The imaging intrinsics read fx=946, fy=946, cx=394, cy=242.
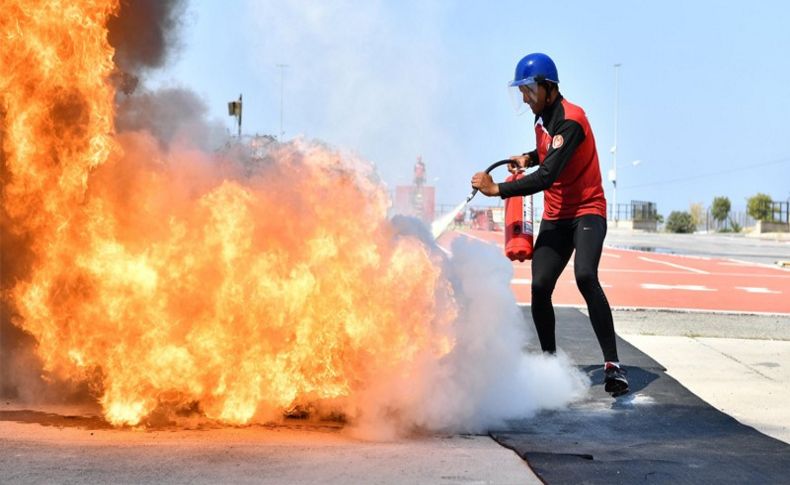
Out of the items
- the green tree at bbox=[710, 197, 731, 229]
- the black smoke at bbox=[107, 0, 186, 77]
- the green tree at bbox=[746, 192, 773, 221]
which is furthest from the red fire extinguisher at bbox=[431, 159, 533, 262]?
the green tree at bbox=[710, 197, 731, 229]

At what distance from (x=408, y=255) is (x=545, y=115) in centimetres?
201

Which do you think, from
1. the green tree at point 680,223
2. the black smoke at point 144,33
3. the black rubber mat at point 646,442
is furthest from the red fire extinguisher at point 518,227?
the green tree at point 680,223

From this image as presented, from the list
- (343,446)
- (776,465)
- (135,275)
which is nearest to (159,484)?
(343,446)

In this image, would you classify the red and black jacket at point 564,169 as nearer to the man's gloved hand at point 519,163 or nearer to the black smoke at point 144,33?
the man's gloved hand at point 519,163

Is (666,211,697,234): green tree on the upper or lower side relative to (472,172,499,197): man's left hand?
upper

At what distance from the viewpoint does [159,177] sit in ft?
16.6

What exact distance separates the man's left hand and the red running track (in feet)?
12.1

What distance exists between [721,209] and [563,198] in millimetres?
77774

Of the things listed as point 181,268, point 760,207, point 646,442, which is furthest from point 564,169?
point 760,207

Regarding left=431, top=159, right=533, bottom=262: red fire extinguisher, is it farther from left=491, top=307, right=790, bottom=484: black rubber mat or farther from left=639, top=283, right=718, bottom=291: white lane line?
left=639, top=283, right=718, bottom=291: white lane line

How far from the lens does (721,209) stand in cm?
7962

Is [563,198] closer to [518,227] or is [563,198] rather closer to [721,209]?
[518,227]

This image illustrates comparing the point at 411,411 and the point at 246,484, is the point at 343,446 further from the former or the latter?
the point at 246,484

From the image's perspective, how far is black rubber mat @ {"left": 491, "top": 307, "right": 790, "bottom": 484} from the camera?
4277mm
